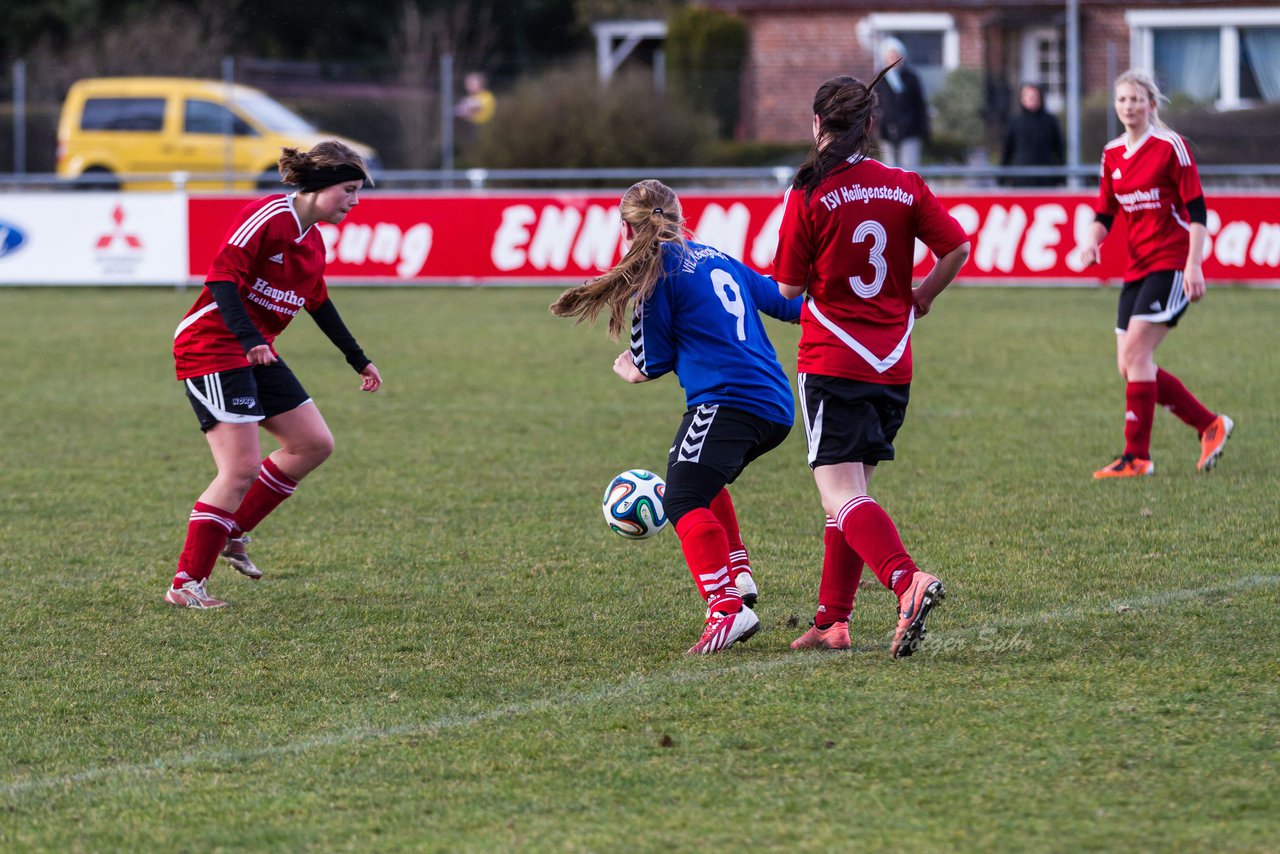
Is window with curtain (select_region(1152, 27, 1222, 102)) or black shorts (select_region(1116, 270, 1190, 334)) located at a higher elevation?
window with curtain (select_region(1152, 27, 1222, 102))

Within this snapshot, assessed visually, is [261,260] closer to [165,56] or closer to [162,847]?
[162,847]

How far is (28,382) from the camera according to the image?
40.1 feet

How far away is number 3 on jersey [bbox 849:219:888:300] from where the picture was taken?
475 cm

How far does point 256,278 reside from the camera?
5.82 metres

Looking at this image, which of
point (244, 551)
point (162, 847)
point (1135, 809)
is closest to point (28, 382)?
point (244, 551)

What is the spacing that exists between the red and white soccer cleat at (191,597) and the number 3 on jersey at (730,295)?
2077mm

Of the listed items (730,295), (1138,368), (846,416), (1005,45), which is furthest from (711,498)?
(1005,45)

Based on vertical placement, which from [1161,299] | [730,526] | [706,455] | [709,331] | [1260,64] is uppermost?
[1260,64]

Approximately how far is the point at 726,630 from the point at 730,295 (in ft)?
3.25

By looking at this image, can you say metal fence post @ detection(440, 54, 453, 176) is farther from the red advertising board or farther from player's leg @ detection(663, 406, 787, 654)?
player's leg @ detection(663, 406, 787, 654)

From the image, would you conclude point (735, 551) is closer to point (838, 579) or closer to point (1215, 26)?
point (838, 579)

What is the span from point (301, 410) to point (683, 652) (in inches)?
73.8

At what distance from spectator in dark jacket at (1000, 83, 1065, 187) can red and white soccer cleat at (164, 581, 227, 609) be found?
47.6 ft

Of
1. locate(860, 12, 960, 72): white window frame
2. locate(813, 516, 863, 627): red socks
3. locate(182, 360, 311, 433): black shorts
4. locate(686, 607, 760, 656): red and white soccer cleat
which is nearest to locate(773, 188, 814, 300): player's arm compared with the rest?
locate(813, 516, 863, 627): red socks
